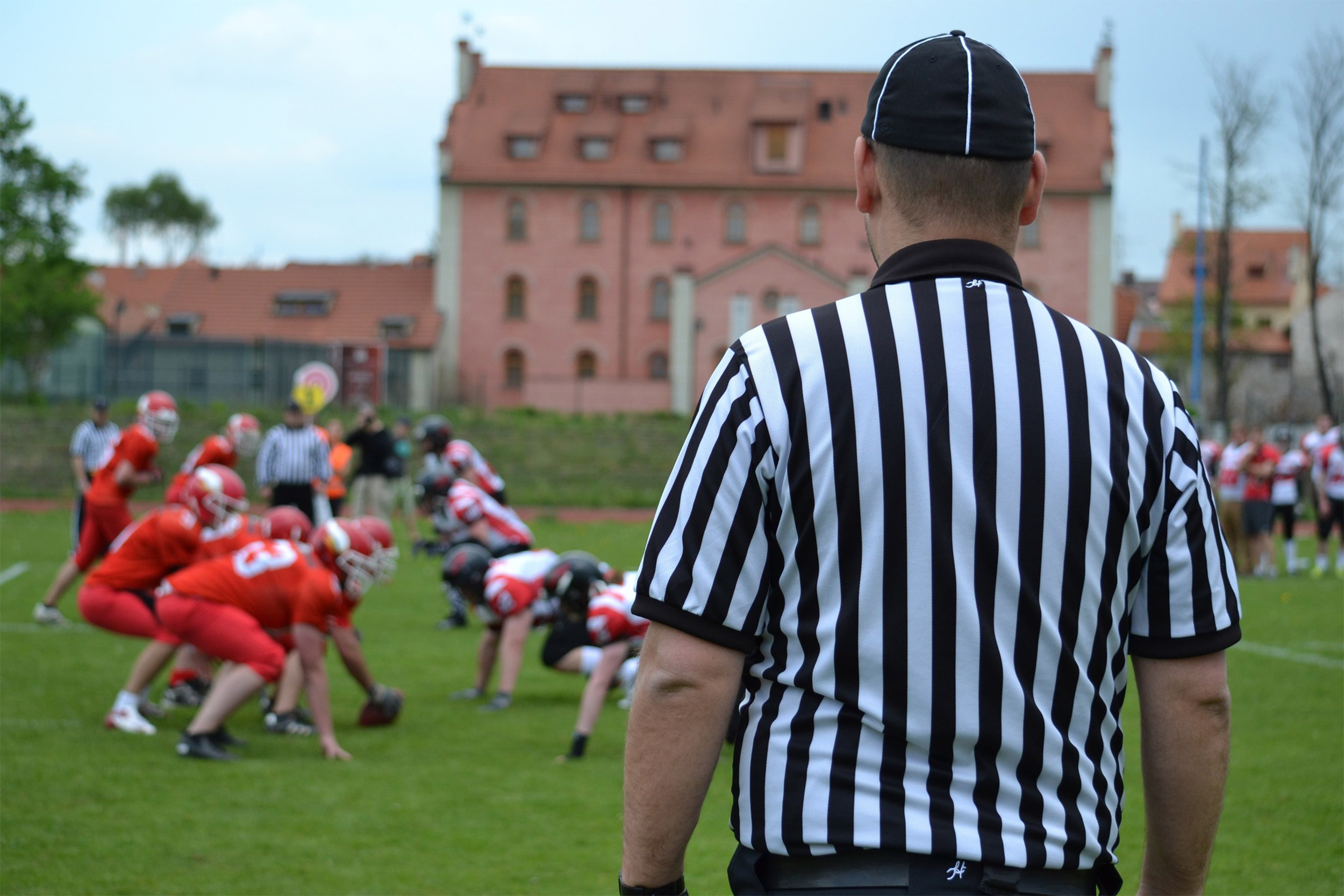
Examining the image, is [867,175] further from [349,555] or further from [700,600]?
[349,555]

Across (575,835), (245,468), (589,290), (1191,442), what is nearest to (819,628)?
(1191,442)

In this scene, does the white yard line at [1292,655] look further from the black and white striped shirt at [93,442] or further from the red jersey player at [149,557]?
the black and white striped shirt at [93,442]

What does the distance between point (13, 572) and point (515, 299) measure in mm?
34424

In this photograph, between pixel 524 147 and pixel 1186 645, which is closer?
pixel 1186 645

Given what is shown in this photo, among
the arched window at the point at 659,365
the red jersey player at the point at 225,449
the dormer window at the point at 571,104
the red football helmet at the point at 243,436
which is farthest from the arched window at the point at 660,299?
the red football helmet at the point at 243,436

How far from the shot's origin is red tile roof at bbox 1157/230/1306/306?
218ft

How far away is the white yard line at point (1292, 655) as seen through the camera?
10.4 metres

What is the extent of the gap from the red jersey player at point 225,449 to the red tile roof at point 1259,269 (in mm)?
60484

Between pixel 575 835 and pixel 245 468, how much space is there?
23589 millimetres

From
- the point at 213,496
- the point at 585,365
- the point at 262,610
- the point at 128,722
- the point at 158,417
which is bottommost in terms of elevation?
the point at 128,722

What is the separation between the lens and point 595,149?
48719 millimetres

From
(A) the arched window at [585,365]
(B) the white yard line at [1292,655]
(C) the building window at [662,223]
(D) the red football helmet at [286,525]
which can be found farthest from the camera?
(A) the arched window at [585,365]

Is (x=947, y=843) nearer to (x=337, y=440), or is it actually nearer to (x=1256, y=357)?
(x=337, y=440)

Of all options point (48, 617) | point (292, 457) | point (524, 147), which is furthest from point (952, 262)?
point (524, 147)
